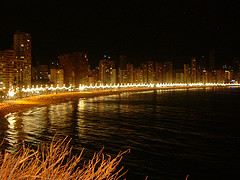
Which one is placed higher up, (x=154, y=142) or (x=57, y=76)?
(x=57, y=76)

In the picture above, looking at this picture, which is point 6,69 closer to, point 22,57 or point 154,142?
point 22,57

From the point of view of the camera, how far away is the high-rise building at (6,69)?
394ft

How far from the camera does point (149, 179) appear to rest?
13172 mm

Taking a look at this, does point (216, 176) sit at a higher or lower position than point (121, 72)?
Result: lower

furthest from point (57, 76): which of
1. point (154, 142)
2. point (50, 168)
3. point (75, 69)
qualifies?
point (50, 168)

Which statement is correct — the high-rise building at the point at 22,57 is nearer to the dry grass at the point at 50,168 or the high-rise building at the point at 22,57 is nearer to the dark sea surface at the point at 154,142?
the dark sea surface at the point at 154,142

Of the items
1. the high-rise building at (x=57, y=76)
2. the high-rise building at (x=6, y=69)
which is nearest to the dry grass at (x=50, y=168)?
the high-rise building at (x=6, y=69)

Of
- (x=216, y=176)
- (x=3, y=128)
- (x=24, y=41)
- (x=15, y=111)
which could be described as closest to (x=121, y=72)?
(x=24, y=41)

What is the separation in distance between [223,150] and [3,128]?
21505 millimetres

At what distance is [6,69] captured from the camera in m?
121

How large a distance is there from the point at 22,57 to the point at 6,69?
49.1 ft

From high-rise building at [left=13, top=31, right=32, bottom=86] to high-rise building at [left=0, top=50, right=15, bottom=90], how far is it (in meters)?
3.48

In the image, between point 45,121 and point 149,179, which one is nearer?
point 149,179

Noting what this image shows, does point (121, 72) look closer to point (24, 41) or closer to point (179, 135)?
point (24, 41)
